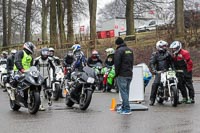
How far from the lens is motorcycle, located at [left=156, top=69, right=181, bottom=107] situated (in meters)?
14.1

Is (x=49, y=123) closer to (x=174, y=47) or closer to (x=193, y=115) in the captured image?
(x=193, y=115)

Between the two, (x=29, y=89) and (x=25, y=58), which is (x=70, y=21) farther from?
(x=29, y=89)

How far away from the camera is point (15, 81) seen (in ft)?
44.9

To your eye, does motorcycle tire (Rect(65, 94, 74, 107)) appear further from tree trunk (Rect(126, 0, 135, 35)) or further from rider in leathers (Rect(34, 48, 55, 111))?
tree trunk (Rect(126, 0, 135, 35))

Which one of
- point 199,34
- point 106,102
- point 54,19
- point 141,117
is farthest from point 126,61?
point 54,19

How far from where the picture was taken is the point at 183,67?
15047mm

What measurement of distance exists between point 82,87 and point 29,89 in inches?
62.2

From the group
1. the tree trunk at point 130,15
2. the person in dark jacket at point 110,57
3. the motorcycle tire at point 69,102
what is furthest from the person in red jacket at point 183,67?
the tree trunk at point 130,15

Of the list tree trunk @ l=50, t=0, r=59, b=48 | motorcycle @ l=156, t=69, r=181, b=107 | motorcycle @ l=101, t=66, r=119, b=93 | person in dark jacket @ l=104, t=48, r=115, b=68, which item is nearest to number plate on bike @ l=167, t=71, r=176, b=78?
motorcycle @ l=156, t=69, r=181, b=107

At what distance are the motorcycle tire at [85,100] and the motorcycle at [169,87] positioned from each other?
2386 millimetres

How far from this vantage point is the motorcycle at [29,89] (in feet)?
42.3

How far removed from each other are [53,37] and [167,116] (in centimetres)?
3201

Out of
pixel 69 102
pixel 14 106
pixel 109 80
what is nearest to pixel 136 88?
pixel 69 102

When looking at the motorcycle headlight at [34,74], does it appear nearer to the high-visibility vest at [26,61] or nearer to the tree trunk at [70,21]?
the high-visibility vest at [26,61]
